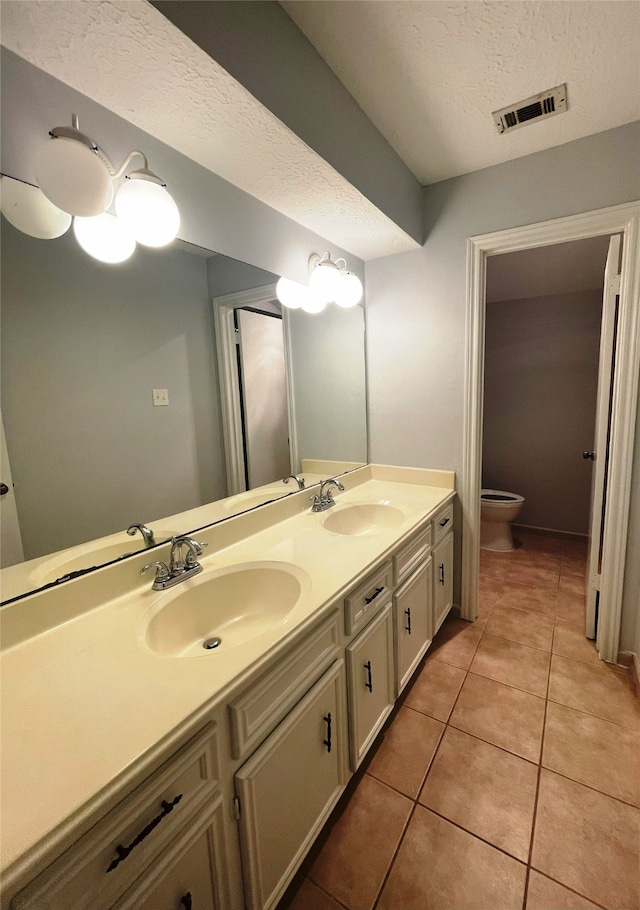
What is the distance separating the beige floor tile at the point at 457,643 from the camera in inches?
74.0

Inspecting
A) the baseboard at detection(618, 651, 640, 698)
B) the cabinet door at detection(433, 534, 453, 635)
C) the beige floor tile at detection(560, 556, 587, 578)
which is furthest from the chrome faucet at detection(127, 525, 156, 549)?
the beige floor tile at detection(560, 556, 587, 578)

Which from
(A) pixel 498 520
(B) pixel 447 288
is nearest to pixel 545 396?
(A) pixel 498 520

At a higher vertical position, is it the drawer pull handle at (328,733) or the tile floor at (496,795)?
the drawer pull handle at (328,733)

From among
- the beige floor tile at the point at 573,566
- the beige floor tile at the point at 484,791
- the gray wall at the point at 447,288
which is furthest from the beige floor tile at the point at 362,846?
the beige floor tile at the point at 573,566

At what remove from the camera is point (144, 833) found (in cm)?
59

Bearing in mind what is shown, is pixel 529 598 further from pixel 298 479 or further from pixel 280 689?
pixel 280 689

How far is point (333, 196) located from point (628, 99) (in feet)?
3.72

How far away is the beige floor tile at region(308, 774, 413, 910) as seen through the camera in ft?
3.38

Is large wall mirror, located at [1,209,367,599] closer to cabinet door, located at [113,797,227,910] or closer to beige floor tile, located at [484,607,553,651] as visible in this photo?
cabinet door, located at [113,797,227,910]

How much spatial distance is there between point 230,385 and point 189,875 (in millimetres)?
1263

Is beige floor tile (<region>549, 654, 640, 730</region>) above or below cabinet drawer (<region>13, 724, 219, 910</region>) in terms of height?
below

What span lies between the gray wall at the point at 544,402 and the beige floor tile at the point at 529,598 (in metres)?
1.20

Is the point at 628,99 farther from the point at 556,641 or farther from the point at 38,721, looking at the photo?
the point at 38,721

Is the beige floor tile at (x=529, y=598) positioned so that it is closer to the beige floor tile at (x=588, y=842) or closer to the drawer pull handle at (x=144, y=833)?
the beige floor tile at (x=588, y=842)
